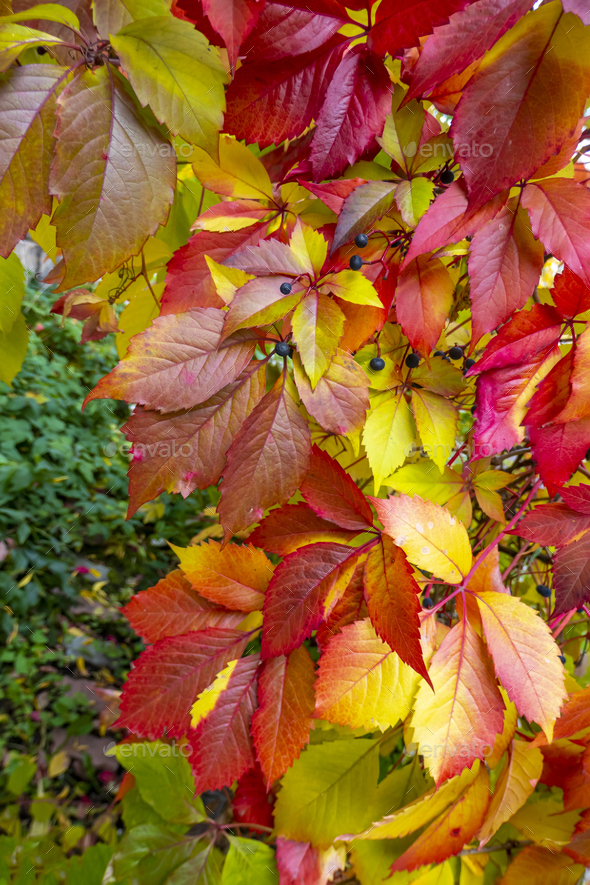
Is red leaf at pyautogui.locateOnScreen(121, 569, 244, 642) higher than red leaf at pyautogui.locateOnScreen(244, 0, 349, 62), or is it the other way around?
red leaf at pyautogui.locateOnScreen(244, 0, 349, 62)

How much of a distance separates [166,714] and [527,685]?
0.34 m

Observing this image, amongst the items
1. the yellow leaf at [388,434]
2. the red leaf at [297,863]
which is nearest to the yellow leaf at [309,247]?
the yellow leaf at [388,434]

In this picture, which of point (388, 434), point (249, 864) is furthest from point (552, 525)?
point (249, 864)

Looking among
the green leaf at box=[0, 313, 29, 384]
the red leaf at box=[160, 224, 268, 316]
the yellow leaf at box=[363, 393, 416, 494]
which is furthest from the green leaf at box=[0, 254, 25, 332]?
the yellow leaf at box=[363, 393, 416, 494]

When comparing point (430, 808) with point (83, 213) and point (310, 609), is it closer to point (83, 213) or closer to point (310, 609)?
point (310, 609)

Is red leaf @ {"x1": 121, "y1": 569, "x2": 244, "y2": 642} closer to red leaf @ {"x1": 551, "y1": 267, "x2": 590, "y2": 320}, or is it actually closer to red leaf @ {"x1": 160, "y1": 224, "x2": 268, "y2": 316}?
red leaf @ {"x1": 160, "y1": 224, "x2": 268, "y2": 316}

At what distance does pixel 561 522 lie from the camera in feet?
1.68

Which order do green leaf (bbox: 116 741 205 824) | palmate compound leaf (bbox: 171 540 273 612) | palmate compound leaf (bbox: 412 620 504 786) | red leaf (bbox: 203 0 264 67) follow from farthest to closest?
green leaf (bbox: 116 741 205 824) < palmate compound leaf (bbox: 171 540 273 612) < palmate compound leaf (bbox: 412 620 504 786) < red leaf (bbox: 203 0 264 67)

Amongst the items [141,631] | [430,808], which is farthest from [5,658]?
[430,808]

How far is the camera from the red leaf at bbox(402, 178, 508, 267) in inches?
15.6

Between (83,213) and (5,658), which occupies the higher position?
(83,213)

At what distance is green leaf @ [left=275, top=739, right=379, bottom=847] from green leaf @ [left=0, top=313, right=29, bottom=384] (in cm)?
54

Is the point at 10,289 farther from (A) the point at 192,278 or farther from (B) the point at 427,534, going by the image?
(B) the point at 427,534

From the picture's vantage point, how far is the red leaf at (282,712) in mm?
478
